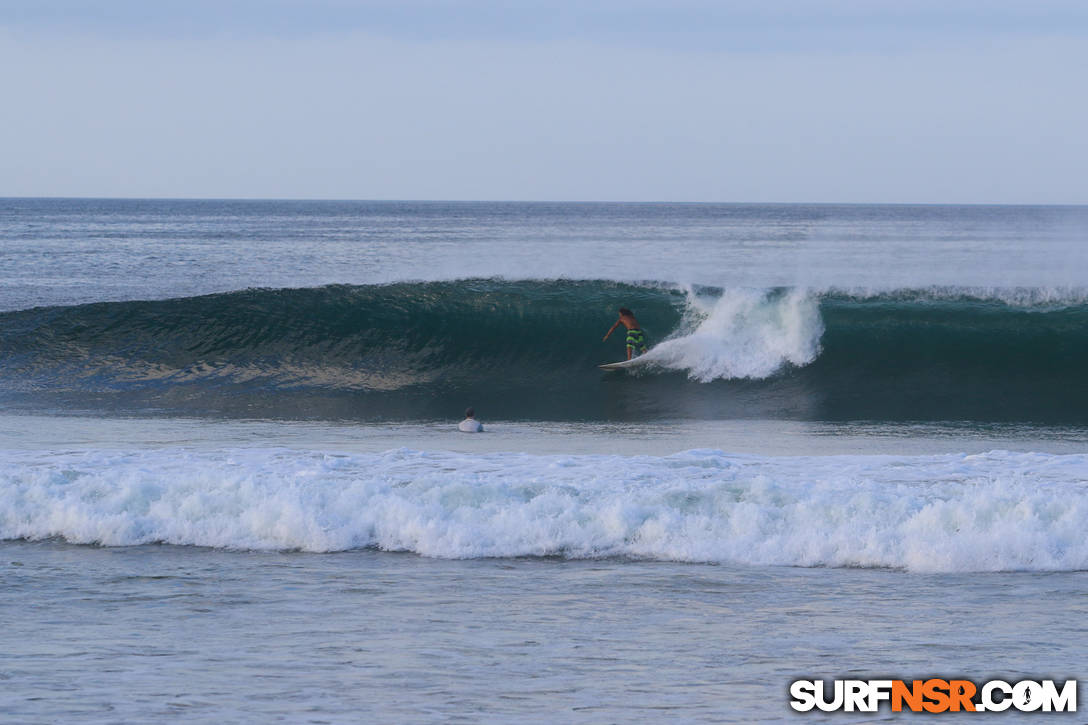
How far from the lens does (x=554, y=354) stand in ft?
59.5

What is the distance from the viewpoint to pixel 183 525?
28.3ft

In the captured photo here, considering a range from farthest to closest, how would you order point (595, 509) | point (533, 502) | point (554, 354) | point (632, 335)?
point (554, 354) < point (632, 335) < point (533, 502) < point (595, 509)

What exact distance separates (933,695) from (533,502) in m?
3.86

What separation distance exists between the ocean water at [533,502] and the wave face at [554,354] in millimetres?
75

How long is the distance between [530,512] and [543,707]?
3.37 m

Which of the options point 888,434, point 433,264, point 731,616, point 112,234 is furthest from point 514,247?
point 731,616

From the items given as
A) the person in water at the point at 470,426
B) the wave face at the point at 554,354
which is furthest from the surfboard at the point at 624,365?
the person in water at the point at 470,426

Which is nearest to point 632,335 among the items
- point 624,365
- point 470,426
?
point 624,365

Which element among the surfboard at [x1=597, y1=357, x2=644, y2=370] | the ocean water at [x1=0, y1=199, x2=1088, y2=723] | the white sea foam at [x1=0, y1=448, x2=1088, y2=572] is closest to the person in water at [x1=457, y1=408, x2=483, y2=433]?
the ocean water at [x1=0, y1=199, x2=1088, y2=723]

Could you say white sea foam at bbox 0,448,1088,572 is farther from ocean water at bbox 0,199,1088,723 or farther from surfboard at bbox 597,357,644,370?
surfboard at bbox 597,357,644,370

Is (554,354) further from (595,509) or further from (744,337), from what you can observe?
(595,509)

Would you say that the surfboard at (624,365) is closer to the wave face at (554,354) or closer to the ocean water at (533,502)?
the wave face at (554,354)

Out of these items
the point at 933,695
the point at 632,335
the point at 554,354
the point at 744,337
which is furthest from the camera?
the point at 554,354

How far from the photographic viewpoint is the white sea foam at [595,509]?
799cm
